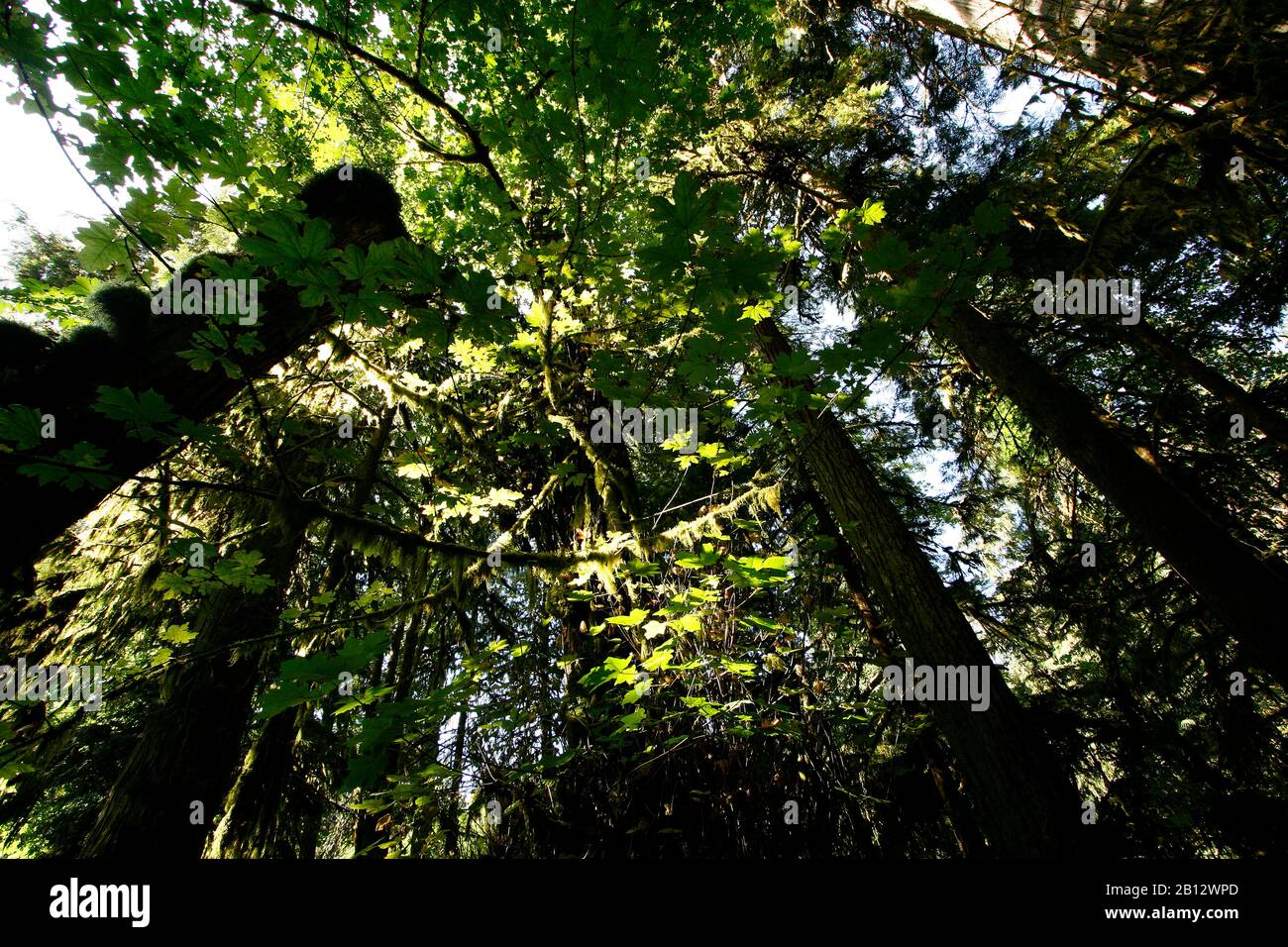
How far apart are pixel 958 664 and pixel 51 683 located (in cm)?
586

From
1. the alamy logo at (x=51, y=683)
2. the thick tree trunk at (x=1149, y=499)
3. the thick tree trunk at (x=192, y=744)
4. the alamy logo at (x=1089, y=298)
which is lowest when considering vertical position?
the thick tree trunk at (x=192, y=744)

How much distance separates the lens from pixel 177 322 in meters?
2.44

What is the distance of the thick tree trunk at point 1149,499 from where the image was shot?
3221mm

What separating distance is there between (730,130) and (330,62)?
436 centimetres

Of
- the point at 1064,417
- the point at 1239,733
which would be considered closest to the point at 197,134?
the point at 1064,417

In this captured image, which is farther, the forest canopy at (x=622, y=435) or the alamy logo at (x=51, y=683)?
the alamy logo at (x=51, y=683)

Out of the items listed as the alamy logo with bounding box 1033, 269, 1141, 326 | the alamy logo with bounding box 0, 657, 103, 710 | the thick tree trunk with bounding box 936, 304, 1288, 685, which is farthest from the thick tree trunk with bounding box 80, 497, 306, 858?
the alamy logo with bounding box 1033, 269, 1141, 326

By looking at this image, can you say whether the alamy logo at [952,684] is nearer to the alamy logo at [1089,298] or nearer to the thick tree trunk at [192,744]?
the alamy logo at [1089,298]

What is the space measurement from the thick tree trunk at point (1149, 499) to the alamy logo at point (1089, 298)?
0.43 m

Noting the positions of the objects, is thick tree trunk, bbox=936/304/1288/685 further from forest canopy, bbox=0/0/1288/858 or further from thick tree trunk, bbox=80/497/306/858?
thick tree trunk, bbox=80/497/306/858
